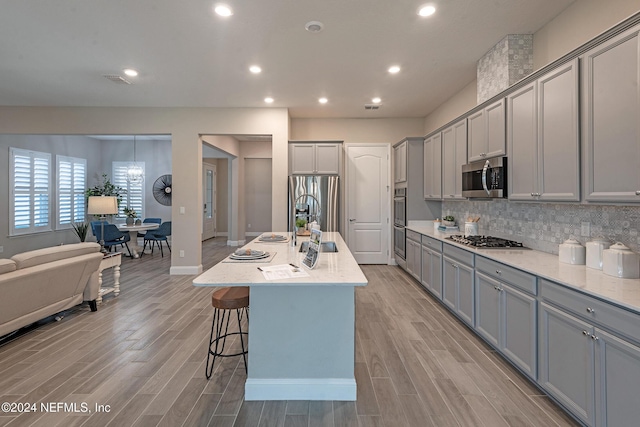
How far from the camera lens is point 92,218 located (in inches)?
326

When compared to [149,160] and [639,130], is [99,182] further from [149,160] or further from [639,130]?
[639,130]

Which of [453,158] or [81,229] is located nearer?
[453,158]

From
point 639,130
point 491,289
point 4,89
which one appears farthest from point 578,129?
point 4,89

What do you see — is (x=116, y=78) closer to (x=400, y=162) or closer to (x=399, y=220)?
(x=400, y=162)

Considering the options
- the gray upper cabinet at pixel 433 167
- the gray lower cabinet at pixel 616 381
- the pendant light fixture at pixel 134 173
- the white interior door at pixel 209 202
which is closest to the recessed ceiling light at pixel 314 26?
the gray upper cabinet at pixel 433 167

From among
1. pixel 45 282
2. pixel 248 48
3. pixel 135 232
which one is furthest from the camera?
pixel 135 232

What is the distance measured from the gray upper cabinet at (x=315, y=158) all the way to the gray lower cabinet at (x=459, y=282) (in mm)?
2783

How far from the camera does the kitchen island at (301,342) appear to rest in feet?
A: 6.84

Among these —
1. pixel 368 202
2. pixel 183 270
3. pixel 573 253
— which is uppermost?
pixel 368 202

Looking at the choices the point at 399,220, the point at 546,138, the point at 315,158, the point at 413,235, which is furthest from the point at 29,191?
the point at 546,138

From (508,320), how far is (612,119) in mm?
1518

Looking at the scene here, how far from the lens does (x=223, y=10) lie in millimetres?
2822

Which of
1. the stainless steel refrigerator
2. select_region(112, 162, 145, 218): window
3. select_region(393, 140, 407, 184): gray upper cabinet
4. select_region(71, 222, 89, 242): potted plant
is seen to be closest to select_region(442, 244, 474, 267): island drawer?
select_region(393, 140, 407, 184): gray upper cabinet

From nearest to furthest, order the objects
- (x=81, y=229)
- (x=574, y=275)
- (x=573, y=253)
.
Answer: (x=574, y=275)
(x=573, y=253)
(x=81, y=229)
